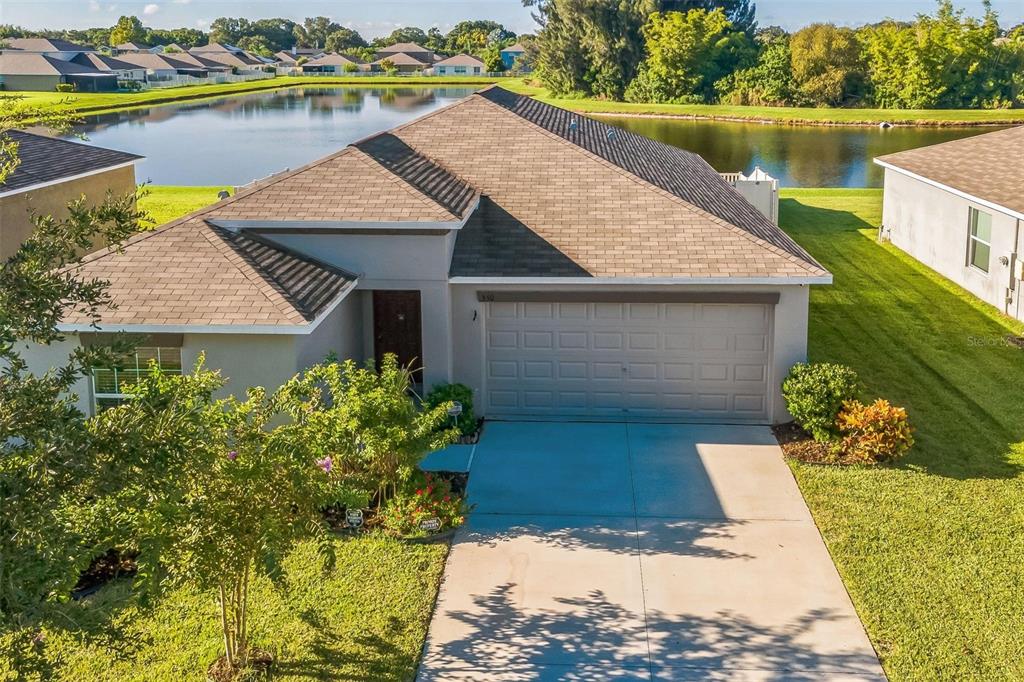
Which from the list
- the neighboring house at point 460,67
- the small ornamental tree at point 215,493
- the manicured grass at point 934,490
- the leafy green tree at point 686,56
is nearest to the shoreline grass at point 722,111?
the leafy green tree at point 686,56

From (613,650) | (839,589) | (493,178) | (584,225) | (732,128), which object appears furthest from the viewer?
(732,128)

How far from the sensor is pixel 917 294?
2238 cm

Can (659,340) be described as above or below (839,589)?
above

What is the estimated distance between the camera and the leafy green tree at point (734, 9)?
96500 mm

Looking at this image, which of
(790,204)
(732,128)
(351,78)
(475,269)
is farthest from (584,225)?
(351,78)

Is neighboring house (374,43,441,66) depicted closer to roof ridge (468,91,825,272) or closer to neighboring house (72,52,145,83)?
neighboring house (72,52,145,83)

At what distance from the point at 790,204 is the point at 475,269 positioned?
944 inches

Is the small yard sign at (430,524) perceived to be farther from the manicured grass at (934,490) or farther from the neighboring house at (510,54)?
the neighboring house at (510,54)

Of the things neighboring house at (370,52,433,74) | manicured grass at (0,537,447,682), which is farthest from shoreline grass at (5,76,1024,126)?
manicured grass at (0,537,447,682)

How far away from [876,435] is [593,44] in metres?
84.9

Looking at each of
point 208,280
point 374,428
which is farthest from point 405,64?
point 374,428

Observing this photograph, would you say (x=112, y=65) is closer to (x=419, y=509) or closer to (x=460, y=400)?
(x=460, y=400)

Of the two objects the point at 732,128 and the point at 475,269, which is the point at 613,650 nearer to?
the point at 475,269

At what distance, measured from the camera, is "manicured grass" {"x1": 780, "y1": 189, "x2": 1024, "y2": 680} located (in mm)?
9484
